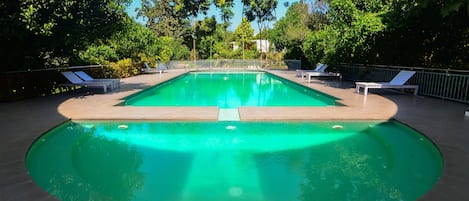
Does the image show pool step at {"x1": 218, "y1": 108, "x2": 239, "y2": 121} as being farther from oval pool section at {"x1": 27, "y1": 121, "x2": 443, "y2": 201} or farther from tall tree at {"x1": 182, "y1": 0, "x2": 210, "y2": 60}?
tall tree at {"x1": 182, "y1": 0, "x2": 210, "y2": 60}

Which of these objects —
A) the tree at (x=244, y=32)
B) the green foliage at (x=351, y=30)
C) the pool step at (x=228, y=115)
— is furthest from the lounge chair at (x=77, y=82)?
the tree at (x=244, y=32)

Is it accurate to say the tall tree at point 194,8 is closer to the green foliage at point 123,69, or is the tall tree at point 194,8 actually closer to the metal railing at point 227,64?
the metal railing at point 227,64

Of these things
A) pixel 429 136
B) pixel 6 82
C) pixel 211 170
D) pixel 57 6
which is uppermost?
pixel 57 6

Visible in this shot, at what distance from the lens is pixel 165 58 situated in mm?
24688

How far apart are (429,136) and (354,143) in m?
1.20

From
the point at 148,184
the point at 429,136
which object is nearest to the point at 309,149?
the point at 429,136

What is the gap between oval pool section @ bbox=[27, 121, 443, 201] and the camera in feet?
12.6

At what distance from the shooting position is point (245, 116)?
269 inches

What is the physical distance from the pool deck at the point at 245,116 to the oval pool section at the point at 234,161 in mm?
214

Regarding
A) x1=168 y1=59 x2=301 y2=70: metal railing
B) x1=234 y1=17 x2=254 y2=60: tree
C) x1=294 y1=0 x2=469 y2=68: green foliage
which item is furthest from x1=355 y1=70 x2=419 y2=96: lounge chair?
x1=234 y1=17 x2=254 y2=60: tree

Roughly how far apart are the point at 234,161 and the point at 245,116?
2.01 m

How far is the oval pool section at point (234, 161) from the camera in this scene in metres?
3.83

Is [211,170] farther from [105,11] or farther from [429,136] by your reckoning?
[105,11]

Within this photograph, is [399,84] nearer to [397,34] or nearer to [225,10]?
[397,34]
